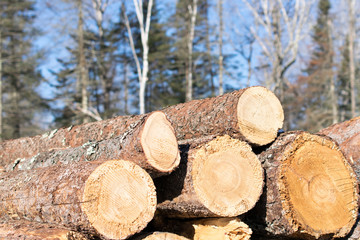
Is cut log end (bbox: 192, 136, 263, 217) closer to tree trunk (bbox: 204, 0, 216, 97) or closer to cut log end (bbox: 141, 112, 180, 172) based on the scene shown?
cut log end (bbox: 141, 112, 180, 172)

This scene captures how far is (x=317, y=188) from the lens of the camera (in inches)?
118

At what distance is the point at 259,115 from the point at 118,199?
144 cm

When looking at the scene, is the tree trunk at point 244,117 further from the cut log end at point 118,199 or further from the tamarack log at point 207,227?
the cut log end at point 118,199

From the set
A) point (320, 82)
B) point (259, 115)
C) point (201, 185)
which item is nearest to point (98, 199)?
point (201, 185)

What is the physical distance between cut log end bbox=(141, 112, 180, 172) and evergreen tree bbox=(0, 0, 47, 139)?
1450cm

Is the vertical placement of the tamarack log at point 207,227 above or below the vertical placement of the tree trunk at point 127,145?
below

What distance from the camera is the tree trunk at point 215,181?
267 cm

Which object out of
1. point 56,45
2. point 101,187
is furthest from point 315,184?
point 56,45

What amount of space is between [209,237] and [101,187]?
1.01 metres

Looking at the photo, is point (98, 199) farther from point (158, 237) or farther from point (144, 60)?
A: point (144, 60)

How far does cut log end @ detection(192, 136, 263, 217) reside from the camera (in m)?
2.67

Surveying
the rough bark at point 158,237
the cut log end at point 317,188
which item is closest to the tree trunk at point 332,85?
the cut log end at point 317,188

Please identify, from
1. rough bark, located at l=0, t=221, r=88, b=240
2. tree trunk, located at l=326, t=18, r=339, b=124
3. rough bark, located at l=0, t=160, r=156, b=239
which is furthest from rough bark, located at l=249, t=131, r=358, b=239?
tree trunk, located at l=326, t=18, r=339, b=124

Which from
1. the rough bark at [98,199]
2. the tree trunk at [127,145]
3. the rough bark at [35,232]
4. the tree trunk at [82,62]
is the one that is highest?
the tree trunk at [82,62]
